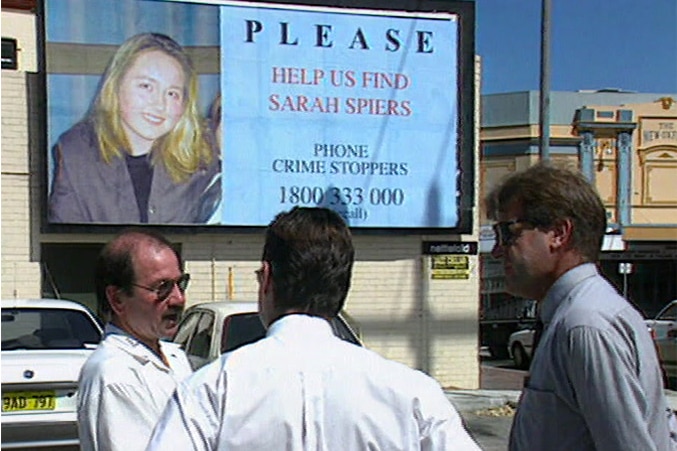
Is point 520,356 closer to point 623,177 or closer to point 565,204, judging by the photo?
point 623,177

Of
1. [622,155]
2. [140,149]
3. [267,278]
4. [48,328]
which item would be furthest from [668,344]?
[267,278]

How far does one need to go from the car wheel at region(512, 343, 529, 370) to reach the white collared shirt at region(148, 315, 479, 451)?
1901 cm

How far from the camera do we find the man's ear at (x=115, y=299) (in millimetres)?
3158

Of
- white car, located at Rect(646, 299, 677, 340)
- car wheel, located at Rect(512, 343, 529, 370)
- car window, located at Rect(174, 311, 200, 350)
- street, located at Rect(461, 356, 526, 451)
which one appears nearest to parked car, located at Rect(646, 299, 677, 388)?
white car, located at Rect(646, 299, 677, 340)

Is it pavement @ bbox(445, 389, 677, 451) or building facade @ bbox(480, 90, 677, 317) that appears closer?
pavement @ bbox(445, 389, 677, 451)

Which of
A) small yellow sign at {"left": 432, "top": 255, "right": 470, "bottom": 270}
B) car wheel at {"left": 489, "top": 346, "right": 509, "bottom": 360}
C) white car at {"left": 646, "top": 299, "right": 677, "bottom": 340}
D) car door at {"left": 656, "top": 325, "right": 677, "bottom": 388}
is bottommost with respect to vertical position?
car wheel at {"left": 489, "top": 346, "right": 509, "bottom": 360}

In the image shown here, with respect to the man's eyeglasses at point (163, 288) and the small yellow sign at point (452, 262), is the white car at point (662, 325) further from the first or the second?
the man's eyeglasses at point (163, 288)

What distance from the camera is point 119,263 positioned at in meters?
3.21

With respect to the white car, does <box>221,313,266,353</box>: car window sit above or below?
above

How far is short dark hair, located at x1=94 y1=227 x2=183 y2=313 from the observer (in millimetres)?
3188

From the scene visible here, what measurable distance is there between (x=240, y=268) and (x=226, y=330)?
17.5 ft

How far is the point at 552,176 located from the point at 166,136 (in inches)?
416

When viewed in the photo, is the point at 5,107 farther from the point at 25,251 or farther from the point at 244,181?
the point at 244,181

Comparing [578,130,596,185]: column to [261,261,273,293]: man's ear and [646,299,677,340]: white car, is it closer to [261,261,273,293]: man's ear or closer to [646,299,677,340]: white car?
[646,299,677,340]: white car
